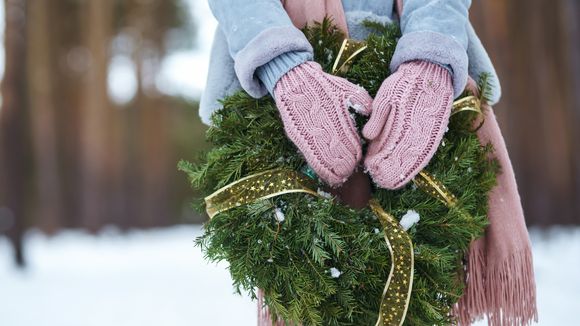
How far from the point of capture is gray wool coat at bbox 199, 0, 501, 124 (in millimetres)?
1266

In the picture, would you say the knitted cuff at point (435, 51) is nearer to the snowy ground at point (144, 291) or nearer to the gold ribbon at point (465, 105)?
the gold ribbon at point (465, 105)

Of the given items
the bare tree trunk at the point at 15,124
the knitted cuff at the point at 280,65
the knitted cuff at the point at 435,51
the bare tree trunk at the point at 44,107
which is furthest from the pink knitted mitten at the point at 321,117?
the bare tree trunk at the point at 44,107

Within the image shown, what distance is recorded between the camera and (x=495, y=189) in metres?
1.47

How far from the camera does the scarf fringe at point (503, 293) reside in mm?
1431

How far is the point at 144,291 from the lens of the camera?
5012 millimetres

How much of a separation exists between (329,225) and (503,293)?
531 mm

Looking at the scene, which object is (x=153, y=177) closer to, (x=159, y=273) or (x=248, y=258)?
(x=159, y=273)

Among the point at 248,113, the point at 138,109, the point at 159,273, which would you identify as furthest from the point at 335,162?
the point at 138,109

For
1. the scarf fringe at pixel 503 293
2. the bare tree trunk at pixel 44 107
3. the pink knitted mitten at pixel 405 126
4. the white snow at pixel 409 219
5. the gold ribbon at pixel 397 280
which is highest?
the pink knitted mitten at pixel 405 126

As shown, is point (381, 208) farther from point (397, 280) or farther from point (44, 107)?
point (44, 107)

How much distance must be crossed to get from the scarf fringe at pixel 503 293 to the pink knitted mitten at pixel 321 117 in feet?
1.61

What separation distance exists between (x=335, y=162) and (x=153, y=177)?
14.6m

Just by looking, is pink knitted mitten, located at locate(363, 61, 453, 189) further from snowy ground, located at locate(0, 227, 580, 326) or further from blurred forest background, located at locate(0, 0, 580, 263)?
blurred forest background, located at locate(0, 0, 580, 263)

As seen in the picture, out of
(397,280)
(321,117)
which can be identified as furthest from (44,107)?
(397,280)
